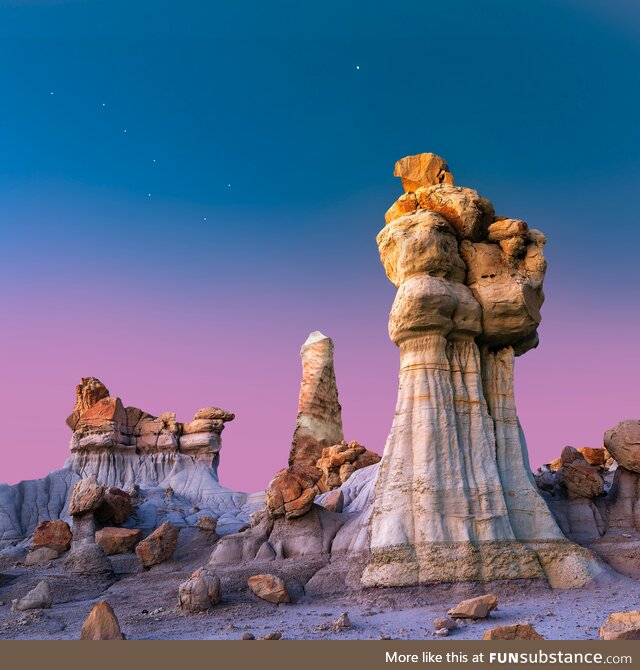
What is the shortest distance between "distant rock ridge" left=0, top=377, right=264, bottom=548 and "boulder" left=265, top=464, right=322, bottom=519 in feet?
55.7

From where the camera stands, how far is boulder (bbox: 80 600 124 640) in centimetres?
773

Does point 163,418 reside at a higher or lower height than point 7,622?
higher

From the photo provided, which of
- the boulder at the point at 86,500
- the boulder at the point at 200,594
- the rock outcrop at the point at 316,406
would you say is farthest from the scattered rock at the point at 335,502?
the rock outcrop at the point at 316,406

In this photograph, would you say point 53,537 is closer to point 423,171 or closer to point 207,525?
point 207,525

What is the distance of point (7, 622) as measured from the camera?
1054 cm

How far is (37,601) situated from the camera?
12.2 m

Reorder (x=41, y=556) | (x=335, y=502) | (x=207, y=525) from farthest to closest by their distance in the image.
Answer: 1. (x=41, y=556)
2. (x=207, y=525)
3. (x=335, y=502)

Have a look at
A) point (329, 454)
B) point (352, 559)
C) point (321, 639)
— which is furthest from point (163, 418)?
point (321, 639)

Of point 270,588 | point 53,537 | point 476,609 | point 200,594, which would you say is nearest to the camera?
point 476,609

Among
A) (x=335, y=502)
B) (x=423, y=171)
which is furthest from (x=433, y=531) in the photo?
(x=423, y=171)

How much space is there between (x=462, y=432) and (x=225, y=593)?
531cm

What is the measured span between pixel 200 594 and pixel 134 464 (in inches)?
1172

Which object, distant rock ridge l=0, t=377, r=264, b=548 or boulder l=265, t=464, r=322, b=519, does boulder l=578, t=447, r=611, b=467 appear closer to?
boulder l=265, t=464, r=322, b=519

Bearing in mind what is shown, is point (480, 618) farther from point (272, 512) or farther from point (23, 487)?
point (23, 487)
